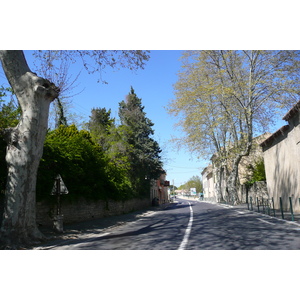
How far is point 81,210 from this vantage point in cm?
1523

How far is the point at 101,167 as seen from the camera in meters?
17.3

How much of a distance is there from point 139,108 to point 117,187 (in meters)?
15.7

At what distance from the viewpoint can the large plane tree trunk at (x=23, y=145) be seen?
805 cm

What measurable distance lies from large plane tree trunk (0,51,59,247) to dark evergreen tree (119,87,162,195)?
1892 centimetres

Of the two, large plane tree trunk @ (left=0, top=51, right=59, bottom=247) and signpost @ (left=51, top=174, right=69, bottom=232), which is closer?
large plane tree trunk @ (left=0, top=51, right=59, bottom=247)

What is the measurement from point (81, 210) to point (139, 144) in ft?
50.4

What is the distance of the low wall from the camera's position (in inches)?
468

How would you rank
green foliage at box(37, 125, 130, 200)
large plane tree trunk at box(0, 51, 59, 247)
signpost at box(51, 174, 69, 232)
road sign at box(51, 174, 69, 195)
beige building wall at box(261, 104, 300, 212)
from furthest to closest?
beige building wall at box(261, 104, 300, 212)
green foliage at box(37, 125, 130, 200)
road sign at box(51, 174, 69, 195)
signpost at box(51, 174, 69, 232)
large plane tree trunk at box(0, 51, 59, 247)

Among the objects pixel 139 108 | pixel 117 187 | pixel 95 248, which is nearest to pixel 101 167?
pixel 117 187

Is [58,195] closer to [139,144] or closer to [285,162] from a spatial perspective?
[285,162]

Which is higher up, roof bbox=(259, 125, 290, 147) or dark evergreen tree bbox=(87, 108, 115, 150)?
dark evergreen tree bbox=(87, 108, 115, 150)

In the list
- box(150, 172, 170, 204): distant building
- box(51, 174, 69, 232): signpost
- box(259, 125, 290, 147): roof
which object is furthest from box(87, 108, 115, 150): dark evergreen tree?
box(51, 174, 69, 232): signpost

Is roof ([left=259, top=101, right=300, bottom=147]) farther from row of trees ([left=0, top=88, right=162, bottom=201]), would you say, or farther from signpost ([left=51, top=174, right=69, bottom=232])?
signpost ([left=51, top=174, right=69, bottom=232])

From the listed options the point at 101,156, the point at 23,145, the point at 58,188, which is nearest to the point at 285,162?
the point at 101,156
